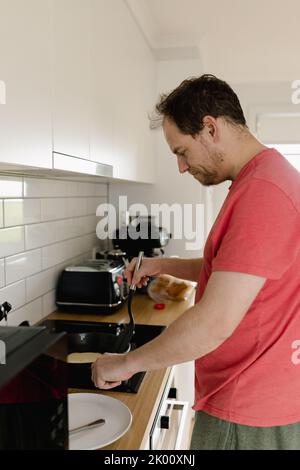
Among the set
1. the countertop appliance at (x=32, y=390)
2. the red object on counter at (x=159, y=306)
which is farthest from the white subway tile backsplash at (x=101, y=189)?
the countertop appliance at (x=32, y=390)

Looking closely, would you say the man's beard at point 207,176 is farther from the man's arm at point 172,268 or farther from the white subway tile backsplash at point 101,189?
the white subway tile backsplash at point 101,189

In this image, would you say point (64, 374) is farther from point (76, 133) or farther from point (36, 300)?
point (36, 300)

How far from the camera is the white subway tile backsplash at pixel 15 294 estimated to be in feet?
4.79

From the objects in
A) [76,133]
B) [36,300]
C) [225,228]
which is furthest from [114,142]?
[225,228]

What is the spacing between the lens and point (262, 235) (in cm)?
83

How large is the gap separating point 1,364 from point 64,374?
0.59ft

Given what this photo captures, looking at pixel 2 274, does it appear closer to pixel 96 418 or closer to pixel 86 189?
pixel 96 418

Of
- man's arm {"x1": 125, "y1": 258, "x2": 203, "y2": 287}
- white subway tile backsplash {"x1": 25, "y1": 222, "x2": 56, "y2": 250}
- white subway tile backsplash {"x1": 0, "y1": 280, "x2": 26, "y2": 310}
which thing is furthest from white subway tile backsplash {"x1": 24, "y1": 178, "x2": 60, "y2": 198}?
man's arm {"x1": 125, "y1": 258, "x2": 203, "y2": 287}

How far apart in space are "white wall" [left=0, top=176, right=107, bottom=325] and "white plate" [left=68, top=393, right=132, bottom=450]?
502 mm

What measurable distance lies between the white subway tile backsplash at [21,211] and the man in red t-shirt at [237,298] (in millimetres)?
670

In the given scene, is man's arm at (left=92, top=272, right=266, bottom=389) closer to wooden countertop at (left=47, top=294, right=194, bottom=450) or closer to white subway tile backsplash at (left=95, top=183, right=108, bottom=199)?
wooden countertop at (left=47, top=294, right=194, bottom=450)

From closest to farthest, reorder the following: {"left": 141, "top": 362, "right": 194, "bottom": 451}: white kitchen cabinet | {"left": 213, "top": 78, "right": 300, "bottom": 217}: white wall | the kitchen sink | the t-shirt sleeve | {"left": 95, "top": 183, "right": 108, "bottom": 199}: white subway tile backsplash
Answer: the t-shirt sleeve → {"left": 141, "top": 362, "right": 194, "bottom": 451}: white kitchen cabinet → the kitchen sink → {"left": 95, "top": 183, "right": 108, "bottom": 199}: white subway tile backsplash → {"left": 213, "top": 78, "right": 300, "bottom": 217}: white wall

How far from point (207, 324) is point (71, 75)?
0.77 meters

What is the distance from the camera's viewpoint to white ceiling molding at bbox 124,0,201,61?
2237 millimetres
